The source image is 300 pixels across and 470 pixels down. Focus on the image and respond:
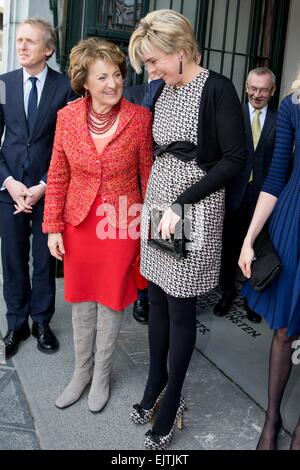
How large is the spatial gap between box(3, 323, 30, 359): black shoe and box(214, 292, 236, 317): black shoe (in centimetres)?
152

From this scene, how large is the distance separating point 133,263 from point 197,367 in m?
0.97

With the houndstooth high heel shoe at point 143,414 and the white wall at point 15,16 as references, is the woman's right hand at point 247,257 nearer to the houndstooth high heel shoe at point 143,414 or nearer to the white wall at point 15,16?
the houndstooth high heel shoe at point 143,414

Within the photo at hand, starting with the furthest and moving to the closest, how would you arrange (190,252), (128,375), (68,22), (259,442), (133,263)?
(68,22) < (128,375) < (133,263) < (259,442) < (190,252)

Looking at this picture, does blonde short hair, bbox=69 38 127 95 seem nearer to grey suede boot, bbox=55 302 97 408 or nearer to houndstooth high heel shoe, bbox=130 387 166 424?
grey suede boot, bbox=55 302 97 408

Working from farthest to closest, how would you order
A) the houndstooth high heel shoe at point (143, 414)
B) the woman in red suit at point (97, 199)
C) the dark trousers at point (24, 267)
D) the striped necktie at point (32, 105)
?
A: 1. the dark trousers at point (24, 267)
2. the striped necktie at point (32, 105)
3. the houndstooth high heel shoe at point (143, 414)
4. the woman in red suit at point (97, 199)

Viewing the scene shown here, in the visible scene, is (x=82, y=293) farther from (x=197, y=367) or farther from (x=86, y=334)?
(x=197, y=367)

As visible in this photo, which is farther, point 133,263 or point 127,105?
point 133,263

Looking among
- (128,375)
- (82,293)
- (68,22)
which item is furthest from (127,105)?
(68,22)

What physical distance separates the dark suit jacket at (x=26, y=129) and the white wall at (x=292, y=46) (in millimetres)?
2769

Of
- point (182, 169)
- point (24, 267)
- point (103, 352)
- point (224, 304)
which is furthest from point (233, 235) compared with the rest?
point (182, 169)

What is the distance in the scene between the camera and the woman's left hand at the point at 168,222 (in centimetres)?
225

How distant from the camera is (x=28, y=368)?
3186 millimetres

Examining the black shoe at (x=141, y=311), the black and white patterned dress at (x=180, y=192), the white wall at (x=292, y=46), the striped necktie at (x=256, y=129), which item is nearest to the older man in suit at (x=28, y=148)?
the black shoe at (x=141, y=311)

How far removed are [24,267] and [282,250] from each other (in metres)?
1.78
